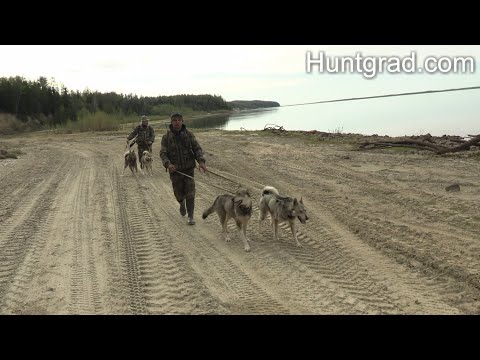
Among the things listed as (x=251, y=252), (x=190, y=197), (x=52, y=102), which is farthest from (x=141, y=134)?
(x=52, y=102)

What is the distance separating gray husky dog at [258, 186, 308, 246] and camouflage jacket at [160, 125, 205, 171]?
1656mm

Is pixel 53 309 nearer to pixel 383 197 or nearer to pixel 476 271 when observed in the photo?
pixel 476 271

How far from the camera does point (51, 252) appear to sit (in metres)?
6.60

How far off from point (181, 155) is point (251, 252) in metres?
2.76

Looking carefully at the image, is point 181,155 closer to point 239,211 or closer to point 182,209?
point 182,209

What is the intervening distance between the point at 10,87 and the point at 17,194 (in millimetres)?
46807

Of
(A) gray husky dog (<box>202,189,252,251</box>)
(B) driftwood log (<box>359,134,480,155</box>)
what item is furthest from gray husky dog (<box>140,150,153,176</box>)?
(B) driftwood log (<box>359,134,480,155</box>)

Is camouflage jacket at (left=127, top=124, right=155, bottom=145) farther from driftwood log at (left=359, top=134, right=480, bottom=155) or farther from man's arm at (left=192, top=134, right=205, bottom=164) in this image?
driftwood log at (left=359, top=134, right=480, bottom=155)

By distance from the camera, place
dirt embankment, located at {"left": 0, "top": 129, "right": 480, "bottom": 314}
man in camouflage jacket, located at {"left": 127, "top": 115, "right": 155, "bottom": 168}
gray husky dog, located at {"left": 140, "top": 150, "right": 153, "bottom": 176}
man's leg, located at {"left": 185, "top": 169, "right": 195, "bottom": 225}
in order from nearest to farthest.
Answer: dirt embankment, located at {"left": 0, "top": 129, "right": 480, "bottom": 314}, man's leg, located at {"left": 185, "top": 169, "right": 195, "bottom": 225}, gray husky dog, located at {"left": 140, "top": 150, "right": 153, "bottom": 176}, man in camouflage jacket, located at {"left": 127, "top": 115, "right": 155, "bottom": 168}

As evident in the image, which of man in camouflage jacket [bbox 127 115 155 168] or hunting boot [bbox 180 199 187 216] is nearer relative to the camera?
hunting boot [bbox 180 199 187 216]


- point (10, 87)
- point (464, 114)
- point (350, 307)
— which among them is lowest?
point (350, 307)

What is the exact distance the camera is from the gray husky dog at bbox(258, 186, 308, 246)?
6.94 m

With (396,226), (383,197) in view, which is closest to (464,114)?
(383,197)

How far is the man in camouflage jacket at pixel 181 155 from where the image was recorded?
8406mm
